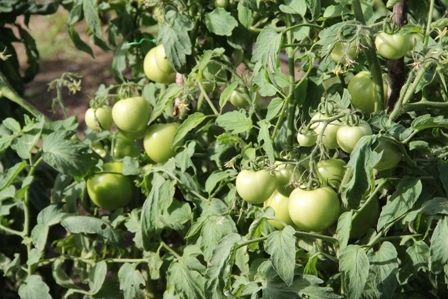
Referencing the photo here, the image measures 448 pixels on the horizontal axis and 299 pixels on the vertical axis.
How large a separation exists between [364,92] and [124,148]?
2.17 feet

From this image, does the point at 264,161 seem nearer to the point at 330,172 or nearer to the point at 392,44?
the point at 330,172

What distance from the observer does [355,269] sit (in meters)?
1.10

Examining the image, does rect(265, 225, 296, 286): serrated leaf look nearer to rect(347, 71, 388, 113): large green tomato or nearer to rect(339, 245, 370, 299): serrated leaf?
rect(339, 245, 370, 299): serrated leaf

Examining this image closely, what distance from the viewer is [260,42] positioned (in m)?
1.21

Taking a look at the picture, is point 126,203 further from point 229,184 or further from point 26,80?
point 26,80

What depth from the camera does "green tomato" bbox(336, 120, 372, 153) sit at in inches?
41.6

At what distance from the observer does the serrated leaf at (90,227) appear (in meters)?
1.47

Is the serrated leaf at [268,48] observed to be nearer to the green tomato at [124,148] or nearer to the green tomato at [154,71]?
the green tomato at [154,71]

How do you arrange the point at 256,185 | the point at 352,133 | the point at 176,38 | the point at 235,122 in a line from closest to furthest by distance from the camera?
the point at 352,133 → the point at 256,185 → the point at 235,122 → the point at 176,38

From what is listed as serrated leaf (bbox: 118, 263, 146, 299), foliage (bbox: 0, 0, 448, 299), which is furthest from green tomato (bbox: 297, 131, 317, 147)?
serrated leaf (bbox: 118, 263, 146, 299)

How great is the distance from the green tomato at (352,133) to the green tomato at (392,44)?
4.9 inches

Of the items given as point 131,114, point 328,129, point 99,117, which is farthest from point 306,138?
point 99,117

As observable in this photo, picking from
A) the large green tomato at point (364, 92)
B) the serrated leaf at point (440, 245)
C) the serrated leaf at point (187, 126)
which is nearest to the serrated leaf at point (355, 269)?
the serrated leaf at point (440, 245)

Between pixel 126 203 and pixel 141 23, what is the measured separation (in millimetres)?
543
